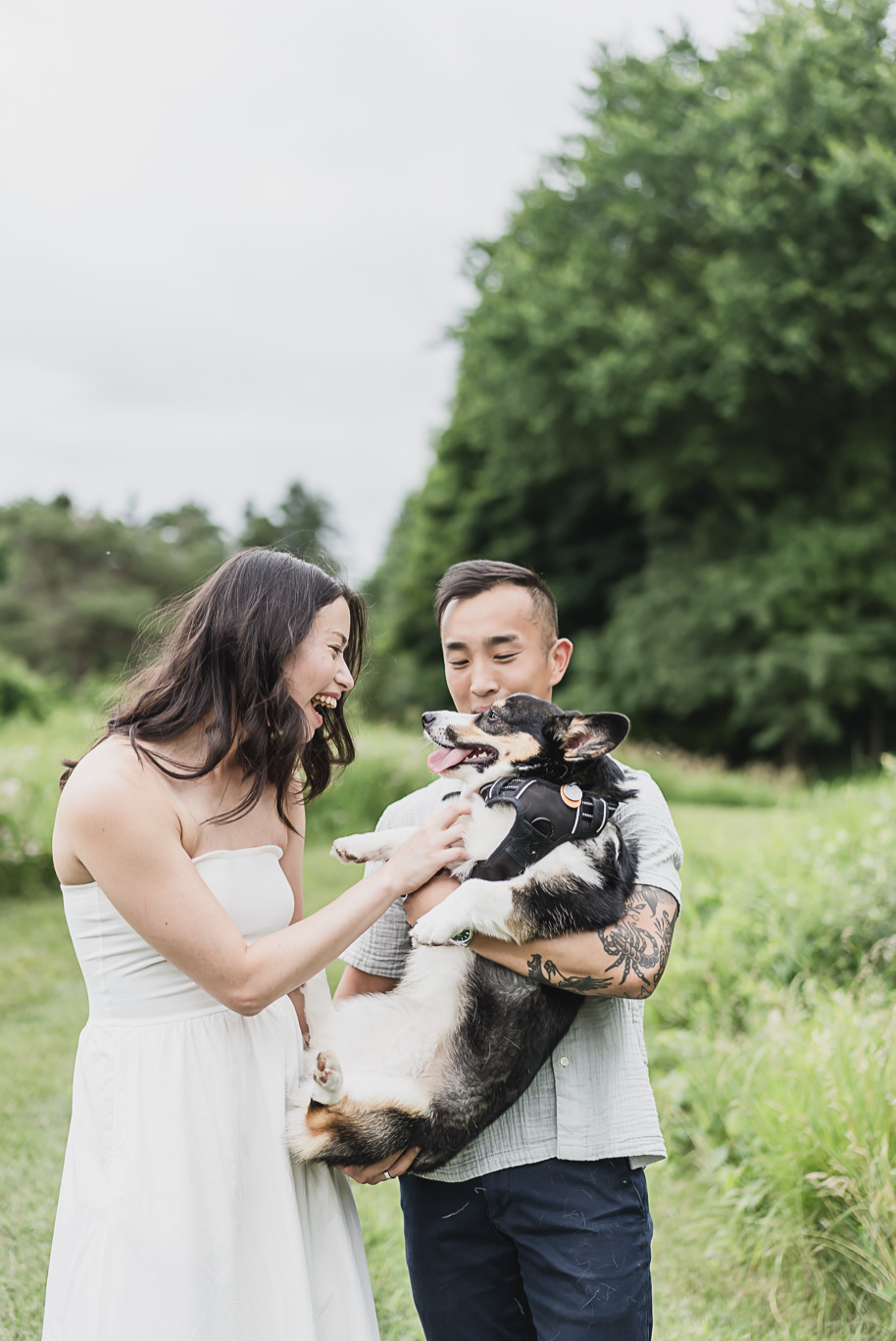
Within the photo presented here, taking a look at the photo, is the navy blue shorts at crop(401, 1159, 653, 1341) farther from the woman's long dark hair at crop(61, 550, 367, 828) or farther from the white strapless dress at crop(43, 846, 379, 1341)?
the woman's long dark hair at crop(61, 550, 367, 828)

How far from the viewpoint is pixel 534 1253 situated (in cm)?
188

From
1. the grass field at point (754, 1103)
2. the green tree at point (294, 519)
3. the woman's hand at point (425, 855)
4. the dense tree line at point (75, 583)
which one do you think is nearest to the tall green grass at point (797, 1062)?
the grass field at point (754, 1103)

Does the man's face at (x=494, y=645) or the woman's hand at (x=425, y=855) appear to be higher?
the man's face at (x=494, y=645)

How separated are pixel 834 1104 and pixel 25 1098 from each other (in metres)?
3.95

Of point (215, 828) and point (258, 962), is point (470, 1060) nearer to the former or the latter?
point (258, 962)

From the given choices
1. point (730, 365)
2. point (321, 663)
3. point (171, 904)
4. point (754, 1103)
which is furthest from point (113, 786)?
point (730, 365)

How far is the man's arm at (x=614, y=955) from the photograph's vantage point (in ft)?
6.21

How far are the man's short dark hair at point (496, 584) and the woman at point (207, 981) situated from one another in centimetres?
40

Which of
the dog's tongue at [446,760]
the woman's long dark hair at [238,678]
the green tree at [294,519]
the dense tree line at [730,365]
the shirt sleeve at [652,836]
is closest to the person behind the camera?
the woman's long dark hair at [238,678]

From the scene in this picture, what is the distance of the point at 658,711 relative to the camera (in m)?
24.5

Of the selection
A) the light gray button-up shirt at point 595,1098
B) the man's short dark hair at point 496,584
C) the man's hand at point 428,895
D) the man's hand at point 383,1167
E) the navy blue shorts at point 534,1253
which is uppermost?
the man's short dark hair at point 496,584

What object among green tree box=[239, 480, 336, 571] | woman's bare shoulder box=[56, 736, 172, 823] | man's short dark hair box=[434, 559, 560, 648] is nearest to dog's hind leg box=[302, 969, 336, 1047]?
woman's bare shoulder box=[56, 736, 172, 823]

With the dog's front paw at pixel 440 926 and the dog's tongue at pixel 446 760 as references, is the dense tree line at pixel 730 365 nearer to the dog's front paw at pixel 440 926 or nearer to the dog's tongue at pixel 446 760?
the dog's tongue at pixel 446 760

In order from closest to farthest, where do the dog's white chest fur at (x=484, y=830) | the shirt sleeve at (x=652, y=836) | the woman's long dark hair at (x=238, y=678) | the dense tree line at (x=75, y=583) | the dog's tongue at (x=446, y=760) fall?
the woman's long dark hair at (x=238, y=678) < the shirt sleeve at (x=652, y=836) < the dog's white chest fur at (x=484, y=830) < the dog's tongue at (x=446, y=760) < the dense tree line at (x=75, y=583)
